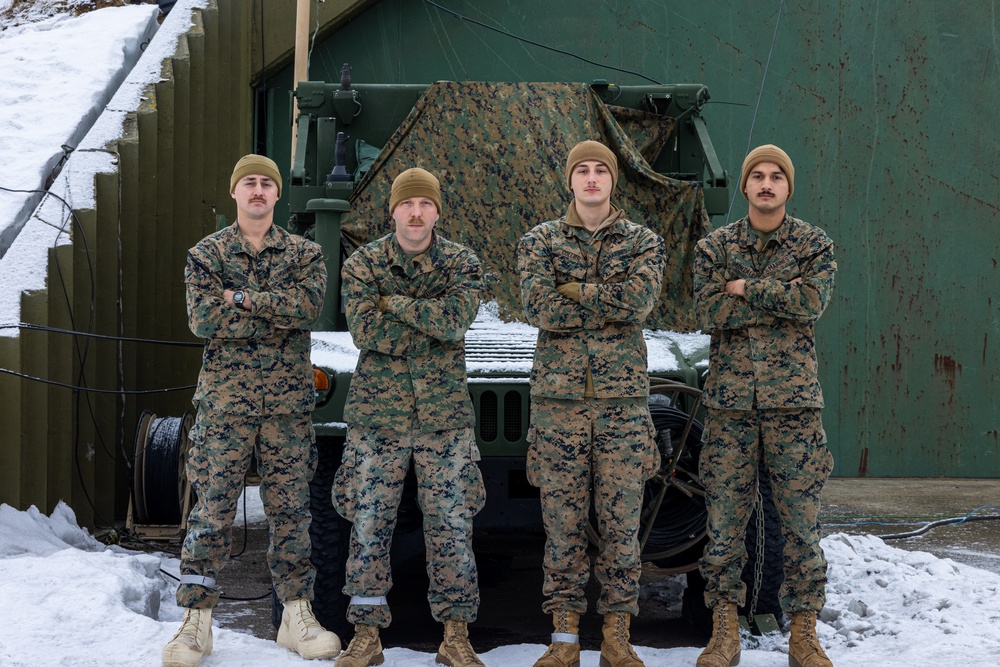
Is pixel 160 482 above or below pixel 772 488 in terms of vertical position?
below

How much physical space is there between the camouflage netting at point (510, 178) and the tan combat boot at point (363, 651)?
1.68 metres

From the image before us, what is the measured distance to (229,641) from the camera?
408 cm

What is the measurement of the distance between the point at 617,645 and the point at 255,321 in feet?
5.89

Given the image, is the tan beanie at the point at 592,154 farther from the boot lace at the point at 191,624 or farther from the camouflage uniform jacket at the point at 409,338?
the boot lace at the point at 191,624

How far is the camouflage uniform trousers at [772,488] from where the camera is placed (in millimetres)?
3953

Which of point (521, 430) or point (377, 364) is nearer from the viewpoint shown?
point (377, 364)

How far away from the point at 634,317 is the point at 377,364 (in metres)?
0.97

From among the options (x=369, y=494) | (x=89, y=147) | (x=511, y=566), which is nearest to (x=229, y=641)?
(x=369, y=494)

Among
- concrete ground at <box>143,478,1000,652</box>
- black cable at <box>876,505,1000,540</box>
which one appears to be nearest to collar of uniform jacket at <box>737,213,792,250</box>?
concrete ground at <box>143,478,1000,652</box>

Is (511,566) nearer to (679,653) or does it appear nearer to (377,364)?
(679,653)

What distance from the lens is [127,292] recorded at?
665cm

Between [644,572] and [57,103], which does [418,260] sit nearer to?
[644,572]

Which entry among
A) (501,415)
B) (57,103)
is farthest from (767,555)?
(57,103)

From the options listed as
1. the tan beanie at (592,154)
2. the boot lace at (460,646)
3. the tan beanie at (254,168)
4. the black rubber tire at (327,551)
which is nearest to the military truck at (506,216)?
the black rubber tire at (327,551)
